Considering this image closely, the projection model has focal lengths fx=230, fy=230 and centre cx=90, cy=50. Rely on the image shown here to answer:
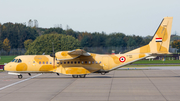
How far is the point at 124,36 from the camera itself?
106 metres

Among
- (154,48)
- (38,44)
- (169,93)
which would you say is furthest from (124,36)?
(169,93)

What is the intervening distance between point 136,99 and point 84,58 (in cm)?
1285

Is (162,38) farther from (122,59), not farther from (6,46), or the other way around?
(6,46)

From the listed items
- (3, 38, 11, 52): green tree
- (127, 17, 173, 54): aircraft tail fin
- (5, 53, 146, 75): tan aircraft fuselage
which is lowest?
(5, 53, 146, 75): tan aircraft fuselage

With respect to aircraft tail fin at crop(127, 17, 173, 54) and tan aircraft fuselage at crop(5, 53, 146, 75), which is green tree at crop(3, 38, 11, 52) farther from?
aircraft tail fin at crop(127, 17, 173, 54)

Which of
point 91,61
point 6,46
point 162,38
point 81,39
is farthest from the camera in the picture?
point 81,39

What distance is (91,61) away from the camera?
89.7 feet

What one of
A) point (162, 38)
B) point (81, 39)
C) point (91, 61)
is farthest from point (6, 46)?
point (162, 38)

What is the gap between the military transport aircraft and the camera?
26859mm

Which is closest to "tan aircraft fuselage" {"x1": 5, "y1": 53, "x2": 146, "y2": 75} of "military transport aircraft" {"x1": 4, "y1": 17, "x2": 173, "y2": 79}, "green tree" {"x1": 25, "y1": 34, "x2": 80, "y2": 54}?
"military transport aircraft" {"x1": 4, "y1": 17, "x2": 173, "y2": 79}

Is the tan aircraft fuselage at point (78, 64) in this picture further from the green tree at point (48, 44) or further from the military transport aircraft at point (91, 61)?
the green tree at point (48, 44)

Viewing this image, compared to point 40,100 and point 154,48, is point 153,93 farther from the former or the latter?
point 154,48

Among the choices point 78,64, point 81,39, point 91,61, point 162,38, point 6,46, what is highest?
point 81,39

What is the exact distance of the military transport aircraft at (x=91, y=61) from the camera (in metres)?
26.9
